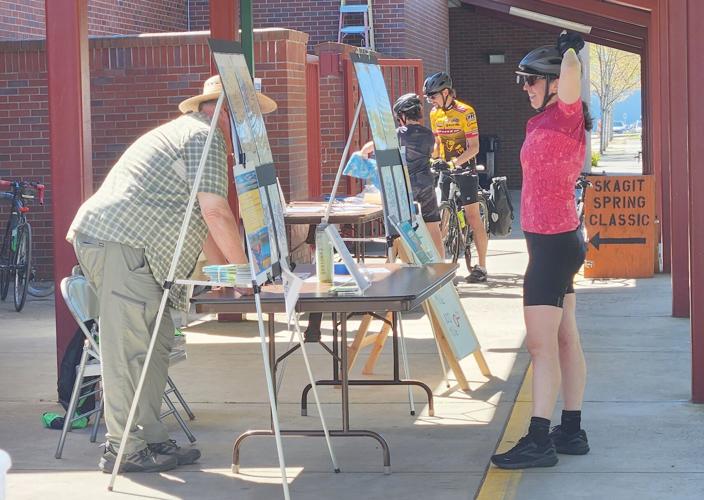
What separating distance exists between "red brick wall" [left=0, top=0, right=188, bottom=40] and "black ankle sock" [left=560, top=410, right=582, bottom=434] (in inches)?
380

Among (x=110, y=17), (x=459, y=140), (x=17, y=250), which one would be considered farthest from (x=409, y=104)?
(x=110, y=17)

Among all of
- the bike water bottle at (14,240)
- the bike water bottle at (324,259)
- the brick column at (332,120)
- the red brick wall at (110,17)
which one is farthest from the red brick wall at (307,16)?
the bike water bottle at (324,259)

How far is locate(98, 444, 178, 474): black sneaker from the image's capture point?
6.09m

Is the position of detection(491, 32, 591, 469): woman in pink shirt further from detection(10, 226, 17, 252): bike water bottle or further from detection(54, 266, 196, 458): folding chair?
detection(10, 226, 17, 252): bike water bottle

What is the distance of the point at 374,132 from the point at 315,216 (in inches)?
111

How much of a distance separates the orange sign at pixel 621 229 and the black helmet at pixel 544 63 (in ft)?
23.8

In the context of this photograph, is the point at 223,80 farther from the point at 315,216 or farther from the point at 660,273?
the point at 660,273

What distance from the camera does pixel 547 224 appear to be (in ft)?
19.2

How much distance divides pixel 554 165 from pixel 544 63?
1.52 feet

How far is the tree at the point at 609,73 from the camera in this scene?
54000 mm

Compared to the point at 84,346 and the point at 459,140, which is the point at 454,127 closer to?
the point at 459,140

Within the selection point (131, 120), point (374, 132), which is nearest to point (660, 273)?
point (131, 120)

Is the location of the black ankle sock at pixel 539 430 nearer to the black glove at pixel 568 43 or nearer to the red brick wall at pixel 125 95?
the black glove at pixel 568 43

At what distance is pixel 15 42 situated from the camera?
542 inches
